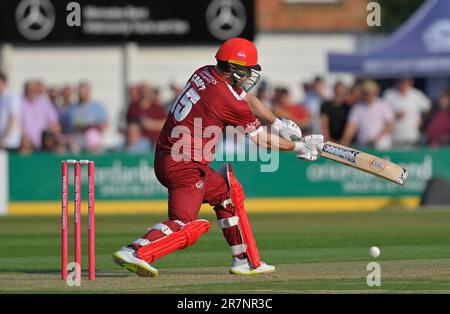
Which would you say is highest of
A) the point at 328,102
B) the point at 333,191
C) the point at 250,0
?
the point at 250,0

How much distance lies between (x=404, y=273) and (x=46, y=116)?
41.2 ft

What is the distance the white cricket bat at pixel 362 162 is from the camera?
11.8 metres

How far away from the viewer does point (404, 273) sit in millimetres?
11539

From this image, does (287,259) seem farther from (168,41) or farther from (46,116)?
(168,41)

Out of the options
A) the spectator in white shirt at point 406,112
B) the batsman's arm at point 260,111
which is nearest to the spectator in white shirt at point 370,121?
the spectator in white shirt at point 406,112

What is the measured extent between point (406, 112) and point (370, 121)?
1181 mm

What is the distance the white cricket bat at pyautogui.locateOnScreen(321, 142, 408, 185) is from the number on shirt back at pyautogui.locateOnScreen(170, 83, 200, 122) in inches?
50.5

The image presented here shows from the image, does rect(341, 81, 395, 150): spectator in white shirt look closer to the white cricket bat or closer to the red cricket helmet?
the white cricket bat

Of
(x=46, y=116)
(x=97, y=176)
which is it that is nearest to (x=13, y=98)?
(x=46, y=116)

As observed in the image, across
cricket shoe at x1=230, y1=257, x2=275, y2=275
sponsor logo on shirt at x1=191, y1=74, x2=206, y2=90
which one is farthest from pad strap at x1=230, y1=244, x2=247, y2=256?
sponsor logo on shirt at x1=191, y1=74, x2=206, y2=90

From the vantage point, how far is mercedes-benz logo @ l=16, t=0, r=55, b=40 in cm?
2719

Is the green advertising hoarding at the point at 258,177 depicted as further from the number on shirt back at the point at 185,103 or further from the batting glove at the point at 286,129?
the number on shirt back at the point at 185,103

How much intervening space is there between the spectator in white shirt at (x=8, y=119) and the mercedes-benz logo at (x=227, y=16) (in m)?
6.69

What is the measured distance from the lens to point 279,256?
13.8 meters
